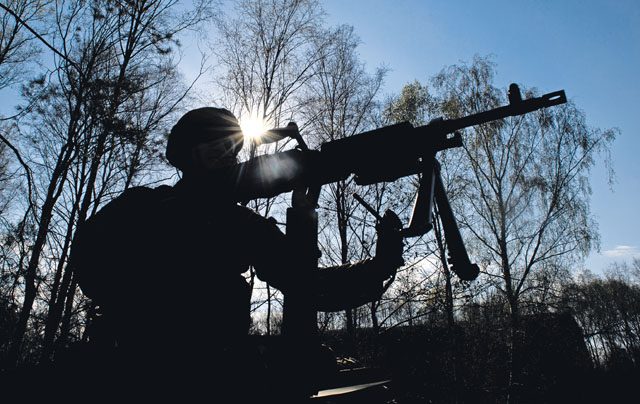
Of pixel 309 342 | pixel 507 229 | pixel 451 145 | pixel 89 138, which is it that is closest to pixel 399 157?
pixel 451 145

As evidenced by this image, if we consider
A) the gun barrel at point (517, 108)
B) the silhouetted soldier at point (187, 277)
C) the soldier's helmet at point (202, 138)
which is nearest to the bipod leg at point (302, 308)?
the silhouetted soldier at point (187, 277)

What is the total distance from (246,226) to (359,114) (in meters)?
13.1

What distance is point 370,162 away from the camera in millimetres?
2365

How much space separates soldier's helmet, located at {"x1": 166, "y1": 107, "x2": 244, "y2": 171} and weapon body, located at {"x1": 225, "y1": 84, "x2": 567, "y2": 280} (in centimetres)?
31

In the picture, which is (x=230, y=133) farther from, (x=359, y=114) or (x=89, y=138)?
(x=359, y=114)

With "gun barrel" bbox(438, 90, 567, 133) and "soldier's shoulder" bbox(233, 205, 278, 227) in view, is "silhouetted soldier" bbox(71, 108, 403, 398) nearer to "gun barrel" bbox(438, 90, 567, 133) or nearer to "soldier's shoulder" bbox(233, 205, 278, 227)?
"soldier's shoulder" bbox(233, 205, 278, 227)

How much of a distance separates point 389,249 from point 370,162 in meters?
0.68

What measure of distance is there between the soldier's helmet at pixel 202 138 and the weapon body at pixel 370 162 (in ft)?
1.00

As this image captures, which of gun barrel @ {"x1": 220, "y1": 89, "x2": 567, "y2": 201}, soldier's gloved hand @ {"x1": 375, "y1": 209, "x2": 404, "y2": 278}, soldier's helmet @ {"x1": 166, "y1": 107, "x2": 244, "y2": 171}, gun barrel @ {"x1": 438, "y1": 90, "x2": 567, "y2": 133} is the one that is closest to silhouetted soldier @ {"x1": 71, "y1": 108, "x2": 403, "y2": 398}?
soldier's gloved hand @ {"x1": 375, "y1": 209, "x2": 404, "y2": 278}

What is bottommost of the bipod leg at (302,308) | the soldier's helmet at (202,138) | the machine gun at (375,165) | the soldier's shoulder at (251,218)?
the bipod leg at (302,308)

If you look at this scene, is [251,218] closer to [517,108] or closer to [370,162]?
[370,162]

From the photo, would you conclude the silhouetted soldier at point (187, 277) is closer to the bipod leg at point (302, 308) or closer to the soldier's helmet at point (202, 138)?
the bipod leg at point (302, 308)

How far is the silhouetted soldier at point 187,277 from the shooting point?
1428mm

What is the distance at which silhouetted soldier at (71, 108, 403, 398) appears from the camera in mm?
1428
